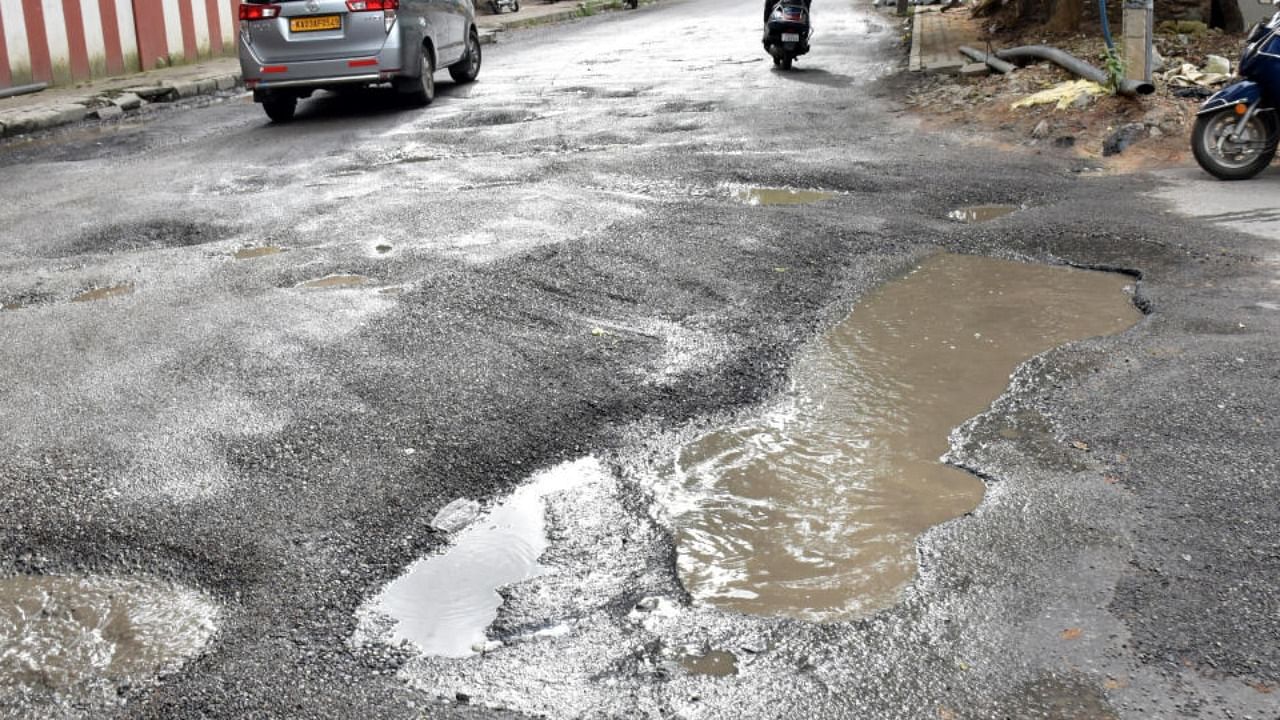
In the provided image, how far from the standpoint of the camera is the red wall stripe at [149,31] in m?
18.4

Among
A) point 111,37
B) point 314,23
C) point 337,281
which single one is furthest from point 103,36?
point 337,281

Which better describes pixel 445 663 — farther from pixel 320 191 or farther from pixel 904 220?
pixel 320 191

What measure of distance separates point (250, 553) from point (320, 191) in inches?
234

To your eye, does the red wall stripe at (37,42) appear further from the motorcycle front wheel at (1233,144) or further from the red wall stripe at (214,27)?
the motorcycle front wheel at (1233,144)

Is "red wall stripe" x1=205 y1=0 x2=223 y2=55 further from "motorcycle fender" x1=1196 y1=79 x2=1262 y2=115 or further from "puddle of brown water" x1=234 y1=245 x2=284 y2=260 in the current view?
"motorcycle fender" x1=1196 y1=79 x2=1262 y2=115

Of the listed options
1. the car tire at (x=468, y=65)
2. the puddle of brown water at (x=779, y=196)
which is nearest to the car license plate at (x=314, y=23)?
the car tire at (x=468, y=65)

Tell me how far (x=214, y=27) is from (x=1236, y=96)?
55.5ft

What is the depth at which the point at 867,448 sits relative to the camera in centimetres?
451

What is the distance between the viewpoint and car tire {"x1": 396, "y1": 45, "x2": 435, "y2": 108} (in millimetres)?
13742

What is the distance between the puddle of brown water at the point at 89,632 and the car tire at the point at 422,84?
35.4ft

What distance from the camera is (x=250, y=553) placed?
3.75m

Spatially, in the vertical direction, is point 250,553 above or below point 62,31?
below

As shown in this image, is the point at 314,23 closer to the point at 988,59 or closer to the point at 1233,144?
the point at 988,59

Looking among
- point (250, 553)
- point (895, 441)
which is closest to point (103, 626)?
point (250, 553)
